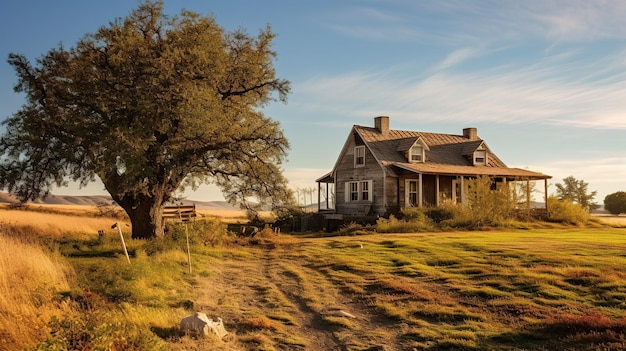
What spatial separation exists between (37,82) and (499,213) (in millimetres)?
30886

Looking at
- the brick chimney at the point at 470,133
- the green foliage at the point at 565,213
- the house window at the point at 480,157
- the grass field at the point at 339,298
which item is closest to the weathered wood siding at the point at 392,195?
the house window at the point at 480,157

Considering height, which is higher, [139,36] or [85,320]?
[139,36]

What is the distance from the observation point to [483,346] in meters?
9.61

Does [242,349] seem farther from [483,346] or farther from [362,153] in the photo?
[362,153]

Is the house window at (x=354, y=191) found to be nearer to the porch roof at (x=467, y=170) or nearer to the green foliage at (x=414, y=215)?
the porch roof at (x=467, y=170)

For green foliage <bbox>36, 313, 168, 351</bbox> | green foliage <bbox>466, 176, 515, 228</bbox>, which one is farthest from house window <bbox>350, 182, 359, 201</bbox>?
green foliage <bbox>36, 313, 168, 351</bbox>

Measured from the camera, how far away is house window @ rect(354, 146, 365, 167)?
42525mm

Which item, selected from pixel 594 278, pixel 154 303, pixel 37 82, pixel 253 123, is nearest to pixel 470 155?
pixel 253 123

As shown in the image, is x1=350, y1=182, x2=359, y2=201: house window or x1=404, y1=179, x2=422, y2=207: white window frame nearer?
x1=404, y1=179, x2=422, y2=207: white window frame

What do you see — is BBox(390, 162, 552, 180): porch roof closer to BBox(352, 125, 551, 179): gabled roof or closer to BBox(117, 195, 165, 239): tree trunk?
BBox(352, 125, 551, 179): gabled roof

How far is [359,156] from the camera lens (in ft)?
141

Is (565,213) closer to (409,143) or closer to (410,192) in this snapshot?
(410,192)

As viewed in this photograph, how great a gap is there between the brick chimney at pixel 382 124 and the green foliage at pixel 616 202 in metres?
55.9

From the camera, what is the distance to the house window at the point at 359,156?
4253 cm
